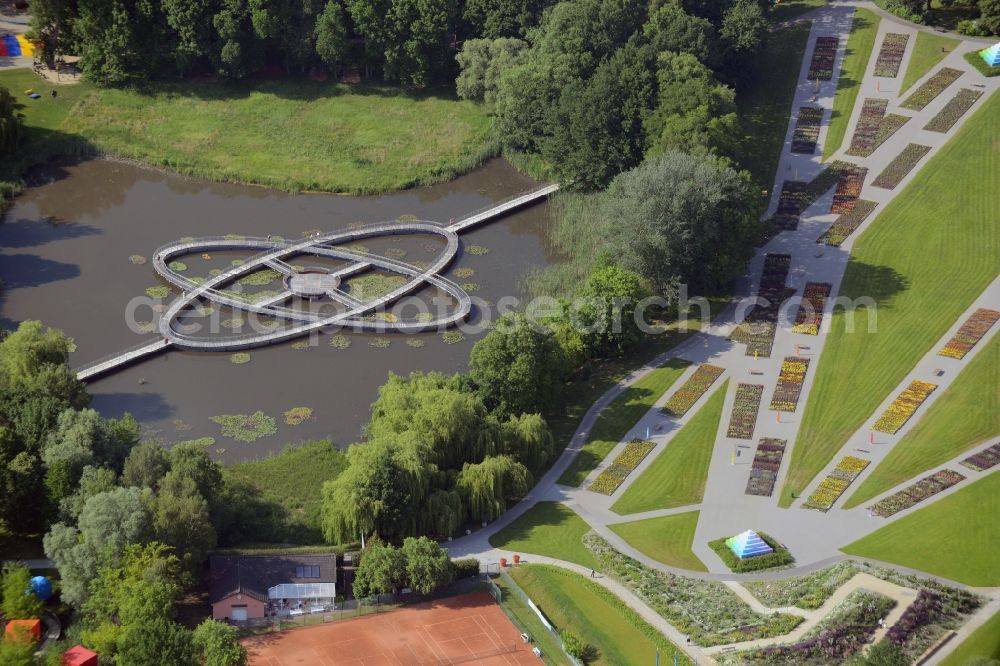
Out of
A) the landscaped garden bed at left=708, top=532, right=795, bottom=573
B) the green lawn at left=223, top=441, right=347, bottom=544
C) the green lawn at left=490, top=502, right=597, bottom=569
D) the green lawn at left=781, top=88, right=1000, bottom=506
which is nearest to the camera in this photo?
the landscaped garden bed at left=708, top=532, right=795, bottom=573

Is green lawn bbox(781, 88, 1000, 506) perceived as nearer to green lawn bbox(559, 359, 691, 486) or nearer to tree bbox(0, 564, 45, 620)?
green lawn bbox(559, 359, 691, 486)

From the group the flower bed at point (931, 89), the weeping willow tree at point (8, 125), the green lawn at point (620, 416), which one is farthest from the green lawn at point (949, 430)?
the weeping willow tree at point (8, 125)

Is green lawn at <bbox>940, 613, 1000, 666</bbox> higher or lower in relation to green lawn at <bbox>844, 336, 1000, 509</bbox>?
lower

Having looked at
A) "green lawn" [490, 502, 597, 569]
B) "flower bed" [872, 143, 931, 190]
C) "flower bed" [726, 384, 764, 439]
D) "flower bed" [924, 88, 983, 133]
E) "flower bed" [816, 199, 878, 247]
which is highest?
"flower bed" [924, 88, 983, 133]

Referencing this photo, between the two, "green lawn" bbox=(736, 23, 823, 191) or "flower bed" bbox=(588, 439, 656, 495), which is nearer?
"flower bed" bbox=(588, 439, 656, 495)

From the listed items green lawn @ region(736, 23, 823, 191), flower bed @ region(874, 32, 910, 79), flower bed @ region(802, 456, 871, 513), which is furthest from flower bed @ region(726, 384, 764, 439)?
flower bed @ region(874, 32, 910, 79)

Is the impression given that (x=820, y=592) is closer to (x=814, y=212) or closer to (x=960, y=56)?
(x=814, y=212)

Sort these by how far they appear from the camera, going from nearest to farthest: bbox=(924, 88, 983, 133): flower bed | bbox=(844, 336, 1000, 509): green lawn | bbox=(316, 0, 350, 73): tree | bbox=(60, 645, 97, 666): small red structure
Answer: bbox=(60, 645, 97, 666): small red structure → bbox=(844, 336, 1000, 509): green lawn → bbox=(924, 88, 983, 133): flower bed → bbox=(316, 0, 350, 73): tree

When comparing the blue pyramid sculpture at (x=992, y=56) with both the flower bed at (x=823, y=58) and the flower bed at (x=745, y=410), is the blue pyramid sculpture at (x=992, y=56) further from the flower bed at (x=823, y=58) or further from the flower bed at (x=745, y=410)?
the flower bed at (x=745, y=410)

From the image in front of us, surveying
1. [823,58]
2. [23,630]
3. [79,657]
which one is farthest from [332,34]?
[79,657]
